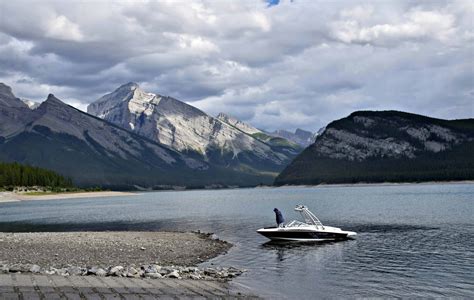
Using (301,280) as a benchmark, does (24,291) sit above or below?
above

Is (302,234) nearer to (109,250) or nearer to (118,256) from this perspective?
(109,250)

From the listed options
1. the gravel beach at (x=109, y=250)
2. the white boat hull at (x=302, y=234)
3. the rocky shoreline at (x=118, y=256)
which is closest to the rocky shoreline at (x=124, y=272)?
the rocky shoreline at (x=118, y=256)

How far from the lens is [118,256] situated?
4625 centimetres

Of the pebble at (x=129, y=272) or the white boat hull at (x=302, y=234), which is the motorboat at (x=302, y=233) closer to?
the white boat hull at (x=302, y=234)

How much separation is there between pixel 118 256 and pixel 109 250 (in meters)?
4.45

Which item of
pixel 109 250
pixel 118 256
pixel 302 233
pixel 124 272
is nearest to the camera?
pixel 124 272

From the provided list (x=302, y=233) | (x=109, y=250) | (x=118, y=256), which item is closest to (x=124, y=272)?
(x=118, y=256)

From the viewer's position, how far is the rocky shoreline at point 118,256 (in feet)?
100

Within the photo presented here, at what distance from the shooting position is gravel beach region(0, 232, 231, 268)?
141 ft

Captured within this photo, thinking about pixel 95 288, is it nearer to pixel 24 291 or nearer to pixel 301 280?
pixel 24 291

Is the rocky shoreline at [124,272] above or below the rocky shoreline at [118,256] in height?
above

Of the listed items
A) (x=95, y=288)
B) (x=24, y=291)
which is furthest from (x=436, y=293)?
(x=24, y=291)

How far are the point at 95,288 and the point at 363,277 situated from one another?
70.3 feet

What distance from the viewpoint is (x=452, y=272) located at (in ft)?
124
